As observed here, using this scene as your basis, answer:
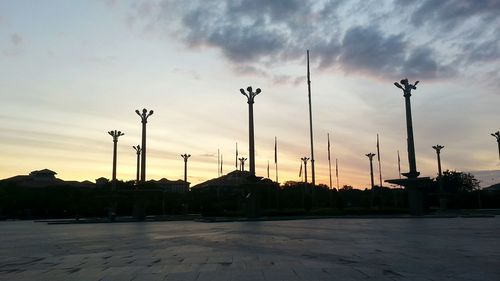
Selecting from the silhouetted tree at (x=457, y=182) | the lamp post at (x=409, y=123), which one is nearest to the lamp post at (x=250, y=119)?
the lamp post at (x=409, y=123)

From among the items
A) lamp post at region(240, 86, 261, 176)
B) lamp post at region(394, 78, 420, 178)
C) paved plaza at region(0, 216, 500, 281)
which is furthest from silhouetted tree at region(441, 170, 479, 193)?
paved plaza at region(0, 216, 500, 281)

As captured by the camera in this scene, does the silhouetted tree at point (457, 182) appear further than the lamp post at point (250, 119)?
Yes

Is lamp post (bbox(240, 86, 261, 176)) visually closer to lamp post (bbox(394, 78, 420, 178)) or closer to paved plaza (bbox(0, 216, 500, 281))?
lamp post (bbox(394, 78, 420, 178))

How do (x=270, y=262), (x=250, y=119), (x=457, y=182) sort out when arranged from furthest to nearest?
(x=457, y=182) < (x=250, y=119) < (x=270, y=262)

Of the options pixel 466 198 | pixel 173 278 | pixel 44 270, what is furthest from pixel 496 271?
pixel 466 198

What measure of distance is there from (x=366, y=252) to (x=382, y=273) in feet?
13.1

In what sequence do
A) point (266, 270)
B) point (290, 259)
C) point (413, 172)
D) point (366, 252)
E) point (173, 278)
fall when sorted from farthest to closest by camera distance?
point (413, 172) → point (366, 252) → point (290, 259) → point (266, 270) → point (173, 278)

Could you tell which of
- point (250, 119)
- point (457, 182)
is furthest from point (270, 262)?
point (457, 182)

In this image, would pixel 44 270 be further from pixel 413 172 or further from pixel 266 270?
pixel 413 172

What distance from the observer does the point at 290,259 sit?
12.0 metres

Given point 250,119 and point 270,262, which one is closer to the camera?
point 270,262

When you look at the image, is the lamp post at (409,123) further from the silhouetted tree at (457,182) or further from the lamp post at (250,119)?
the silhouetted tree at (457,182)

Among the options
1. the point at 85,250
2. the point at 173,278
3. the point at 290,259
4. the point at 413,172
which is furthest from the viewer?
the point at 413,172

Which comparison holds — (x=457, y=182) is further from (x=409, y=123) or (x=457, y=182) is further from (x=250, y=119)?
(x=250, y=119)
